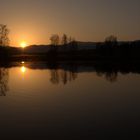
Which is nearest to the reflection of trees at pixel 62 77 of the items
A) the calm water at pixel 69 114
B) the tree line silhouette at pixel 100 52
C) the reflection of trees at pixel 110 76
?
the reflection of trees at pixel 110 76

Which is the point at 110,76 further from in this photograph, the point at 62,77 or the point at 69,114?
the point at 69,114

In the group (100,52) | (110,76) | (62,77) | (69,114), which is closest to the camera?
(69,114)

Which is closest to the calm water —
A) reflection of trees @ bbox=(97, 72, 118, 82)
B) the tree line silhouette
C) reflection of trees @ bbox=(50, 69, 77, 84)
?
reflection of trees @ bbox=(50, 69, 77, 84)

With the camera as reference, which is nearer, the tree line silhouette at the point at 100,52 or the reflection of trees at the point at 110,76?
the reflection of trees at the point at 110,76

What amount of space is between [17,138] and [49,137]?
2.64 ft

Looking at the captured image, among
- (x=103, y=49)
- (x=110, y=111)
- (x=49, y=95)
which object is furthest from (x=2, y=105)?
(x=103, y=49)

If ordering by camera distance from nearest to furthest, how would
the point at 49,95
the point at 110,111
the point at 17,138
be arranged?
1. the point at 17,138
2. the point at 110,111
3. the point at 49,95

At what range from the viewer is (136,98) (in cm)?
1442

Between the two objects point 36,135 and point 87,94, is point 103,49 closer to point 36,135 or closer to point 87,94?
point 87,94

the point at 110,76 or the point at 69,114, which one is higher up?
the point at 110,76

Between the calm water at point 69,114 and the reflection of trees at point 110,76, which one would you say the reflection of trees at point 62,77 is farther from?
the calm water at point 69,114

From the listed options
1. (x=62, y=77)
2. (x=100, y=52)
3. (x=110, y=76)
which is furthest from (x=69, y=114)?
(x=100, y=52)

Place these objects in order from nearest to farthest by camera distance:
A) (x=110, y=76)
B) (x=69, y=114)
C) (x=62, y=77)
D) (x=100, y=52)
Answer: (x=69, y=114), (x=62, y=77), (x=110, y=76), (x=100, y=52)

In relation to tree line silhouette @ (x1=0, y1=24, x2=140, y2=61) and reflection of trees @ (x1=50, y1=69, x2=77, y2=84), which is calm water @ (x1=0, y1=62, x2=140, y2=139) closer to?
reflection of trees @ (x1=50, y1=69, x2=77, y2=84)
